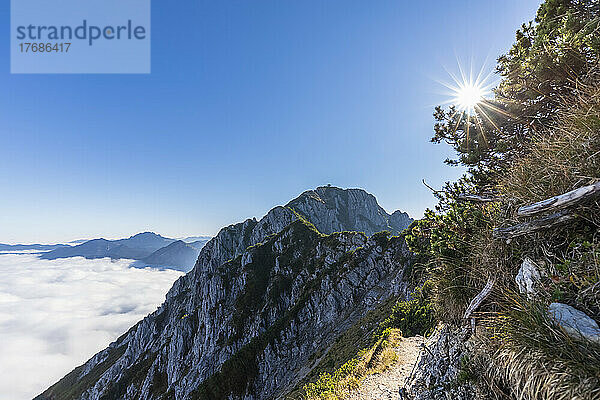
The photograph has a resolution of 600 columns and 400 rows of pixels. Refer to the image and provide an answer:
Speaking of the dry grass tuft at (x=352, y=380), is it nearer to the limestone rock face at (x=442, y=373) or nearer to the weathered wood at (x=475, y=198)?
the limestone rock face at (x=442, y=373)

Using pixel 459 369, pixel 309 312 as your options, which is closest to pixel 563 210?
pixel 459 369

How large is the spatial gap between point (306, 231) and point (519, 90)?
245ft

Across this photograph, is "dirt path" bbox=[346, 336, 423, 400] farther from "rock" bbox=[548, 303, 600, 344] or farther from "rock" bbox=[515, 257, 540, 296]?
"rock" bbox=[548, 303, 600, 344]

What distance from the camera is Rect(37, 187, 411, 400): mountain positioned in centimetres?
4831

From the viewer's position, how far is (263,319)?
63250 millimetres

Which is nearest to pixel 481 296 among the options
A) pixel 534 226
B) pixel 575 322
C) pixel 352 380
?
pixel 534 226

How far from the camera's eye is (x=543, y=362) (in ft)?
11.6

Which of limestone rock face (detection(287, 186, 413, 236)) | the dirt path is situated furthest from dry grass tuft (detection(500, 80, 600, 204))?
limestone rock face (detection(287, 186, 413, 236))

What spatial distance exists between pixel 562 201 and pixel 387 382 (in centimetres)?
1171

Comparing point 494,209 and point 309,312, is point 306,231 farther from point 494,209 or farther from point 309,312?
point 494,209

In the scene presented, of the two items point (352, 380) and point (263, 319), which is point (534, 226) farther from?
point (263, 319)

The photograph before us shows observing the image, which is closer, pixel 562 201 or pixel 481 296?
pixel 562 201

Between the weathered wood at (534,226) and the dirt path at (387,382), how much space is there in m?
8.88

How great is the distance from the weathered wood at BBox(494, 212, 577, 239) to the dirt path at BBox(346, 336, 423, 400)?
8.88 m
